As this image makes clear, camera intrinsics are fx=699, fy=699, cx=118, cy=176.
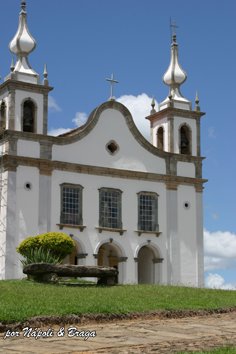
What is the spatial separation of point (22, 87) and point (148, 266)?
10.6 metres

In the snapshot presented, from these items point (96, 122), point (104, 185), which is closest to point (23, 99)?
point (96, 122)

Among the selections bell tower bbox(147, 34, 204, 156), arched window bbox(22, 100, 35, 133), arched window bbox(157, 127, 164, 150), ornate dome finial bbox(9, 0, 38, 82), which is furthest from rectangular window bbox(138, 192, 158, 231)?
ornate dome finial bbox(9, 0, 38, 82)

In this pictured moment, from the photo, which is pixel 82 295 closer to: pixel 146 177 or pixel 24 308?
pixel 24 308

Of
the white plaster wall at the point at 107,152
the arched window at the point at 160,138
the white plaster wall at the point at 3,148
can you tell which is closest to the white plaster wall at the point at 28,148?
the white plaster wall at the point at 3,148

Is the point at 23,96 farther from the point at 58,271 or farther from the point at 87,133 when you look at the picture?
the point at 58,271

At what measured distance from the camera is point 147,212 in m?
33.4

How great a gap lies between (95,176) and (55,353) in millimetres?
23199

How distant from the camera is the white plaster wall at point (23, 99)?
102 ft

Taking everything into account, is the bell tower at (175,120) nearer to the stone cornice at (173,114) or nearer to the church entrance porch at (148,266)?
the stone cornice at (173,114)

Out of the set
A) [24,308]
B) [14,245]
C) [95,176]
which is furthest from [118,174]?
[24,308]

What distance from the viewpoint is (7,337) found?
434 inches

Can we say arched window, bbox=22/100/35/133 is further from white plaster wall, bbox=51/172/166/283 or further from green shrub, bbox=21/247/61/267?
green shrub, bbox=21/247/61/267

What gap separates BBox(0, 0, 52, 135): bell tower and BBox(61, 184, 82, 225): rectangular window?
283 cm

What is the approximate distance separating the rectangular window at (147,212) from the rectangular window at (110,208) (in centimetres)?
118
